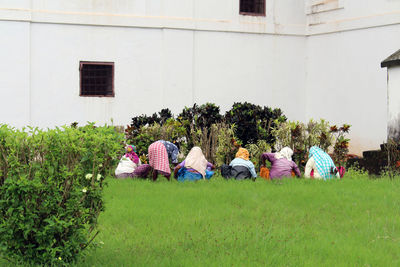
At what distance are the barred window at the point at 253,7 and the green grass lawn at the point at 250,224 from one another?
7.59 metres

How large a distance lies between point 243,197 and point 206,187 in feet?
3.42

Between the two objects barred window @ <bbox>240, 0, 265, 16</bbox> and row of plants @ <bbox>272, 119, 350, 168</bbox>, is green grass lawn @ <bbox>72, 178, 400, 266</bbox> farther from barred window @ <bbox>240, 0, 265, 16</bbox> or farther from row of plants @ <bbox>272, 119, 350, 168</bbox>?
barred window @ <bbox>240, 0, 265, 16</bbox>

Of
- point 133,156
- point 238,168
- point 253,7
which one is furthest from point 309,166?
point 253,7

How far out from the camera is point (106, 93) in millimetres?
16125

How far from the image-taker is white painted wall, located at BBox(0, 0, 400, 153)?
15.4 meters

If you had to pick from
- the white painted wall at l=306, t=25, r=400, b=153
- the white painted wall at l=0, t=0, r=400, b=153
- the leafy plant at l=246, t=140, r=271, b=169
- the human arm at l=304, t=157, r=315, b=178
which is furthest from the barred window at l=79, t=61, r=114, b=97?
the human arm at l=304, t=157, r=315, b=178

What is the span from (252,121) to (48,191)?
8326 millimetres

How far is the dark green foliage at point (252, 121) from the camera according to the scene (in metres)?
A: 13.5

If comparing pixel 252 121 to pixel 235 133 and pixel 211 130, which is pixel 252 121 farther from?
pixel 211 130

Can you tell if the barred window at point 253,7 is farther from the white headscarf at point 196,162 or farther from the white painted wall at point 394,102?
the white headscarf at point 196,162

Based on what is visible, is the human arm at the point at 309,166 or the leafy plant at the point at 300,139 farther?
the leafy plant at the point at 300,139

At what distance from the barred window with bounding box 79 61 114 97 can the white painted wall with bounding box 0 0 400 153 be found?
16 centimetres

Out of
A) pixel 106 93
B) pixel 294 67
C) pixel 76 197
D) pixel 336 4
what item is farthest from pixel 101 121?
pixel 76 197

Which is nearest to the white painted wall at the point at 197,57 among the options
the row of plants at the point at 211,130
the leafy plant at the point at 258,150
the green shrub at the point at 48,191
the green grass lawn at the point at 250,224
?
the row of plants at the point at 211,130
